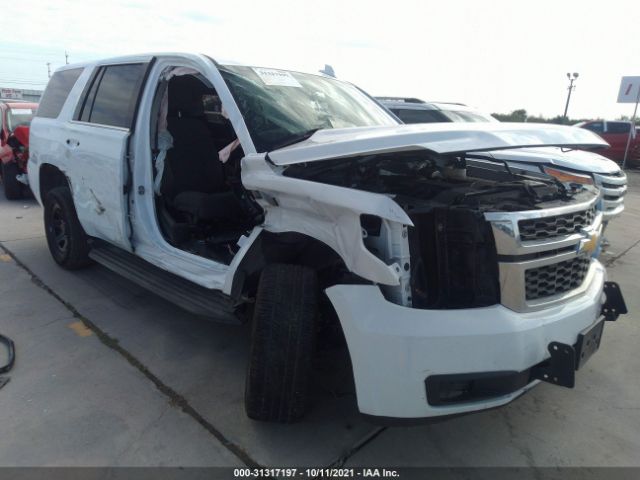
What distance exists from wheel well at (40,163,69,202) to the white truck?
1.62m

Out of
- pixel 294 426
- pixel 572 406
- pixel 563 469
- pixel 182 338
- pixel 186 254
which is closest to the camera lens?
pixel 563 469

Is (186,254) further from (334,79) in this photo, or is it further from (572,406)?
(572,406)

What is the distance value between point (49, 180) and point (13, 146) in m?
4.55

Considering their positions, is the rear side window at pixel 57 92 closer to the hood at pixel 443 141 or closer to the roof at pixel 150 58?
the roof at pixel 150 58

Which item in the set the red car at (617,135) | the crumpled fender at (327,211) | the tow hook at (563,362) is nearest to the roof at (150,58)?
the crumpled fender at (327,211)

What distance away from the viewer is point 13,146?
28.7 ft

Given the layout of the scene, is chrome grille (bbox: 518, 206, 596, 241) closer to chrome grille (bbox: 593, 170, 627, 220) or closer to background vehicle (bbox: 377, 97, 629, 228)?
background vehicle (bbox: 377, 97, 629, 228)

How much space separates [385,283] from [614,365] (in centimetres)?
241

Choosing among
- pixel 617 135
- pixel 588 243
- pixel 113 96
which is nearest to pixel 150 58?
pixel 113 96

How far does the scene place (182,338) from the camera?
3682 mm

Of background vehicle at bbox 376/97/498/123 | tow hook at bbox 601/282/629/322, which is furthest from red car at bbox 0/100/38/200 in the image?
tow hook at bbox 601/282/629/322

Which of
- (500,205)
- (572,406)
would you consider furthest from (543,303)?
(572,406)

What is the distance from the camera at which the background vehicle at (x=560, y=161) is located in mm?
4688

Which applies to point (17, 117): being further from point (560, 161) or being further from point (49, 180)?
point (560, 161)
